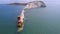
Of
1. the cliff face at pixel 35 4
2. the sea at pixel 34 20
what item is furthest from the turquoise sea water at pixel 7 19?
the cliff face at pixel 35 4

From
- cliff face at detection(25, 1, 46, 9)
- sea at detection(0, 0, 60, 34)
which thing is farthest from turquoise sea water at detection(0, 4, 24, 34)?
cliff face at detection(25, 1, 46, 9)

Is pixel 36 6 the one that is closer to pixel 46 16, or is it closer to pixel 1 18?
pixel 46 16

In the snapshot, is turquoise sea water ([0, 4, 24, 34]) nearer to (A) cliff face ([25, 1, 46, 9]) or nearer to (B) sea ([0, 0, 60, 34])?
(B) sea ([0, 0, 60, 34])

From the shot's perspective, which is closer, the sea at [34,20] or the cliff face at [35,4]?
the sea at [34,20]

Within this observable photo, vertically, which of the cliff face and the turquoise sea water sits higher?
the cliff face

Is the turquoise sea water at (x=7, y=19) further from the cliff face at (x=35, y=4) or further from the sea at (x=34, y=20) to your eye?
the cliff face at (x=35, y=4)

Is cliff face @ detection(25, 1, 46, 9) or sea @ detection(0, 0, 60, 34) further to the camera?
cliff face @ detection(25, 1, 46, 9)

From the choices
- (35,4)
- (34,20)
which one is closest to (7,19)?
(34,20)

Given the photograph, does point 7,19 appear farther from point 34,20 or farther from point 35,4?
point 35,4
